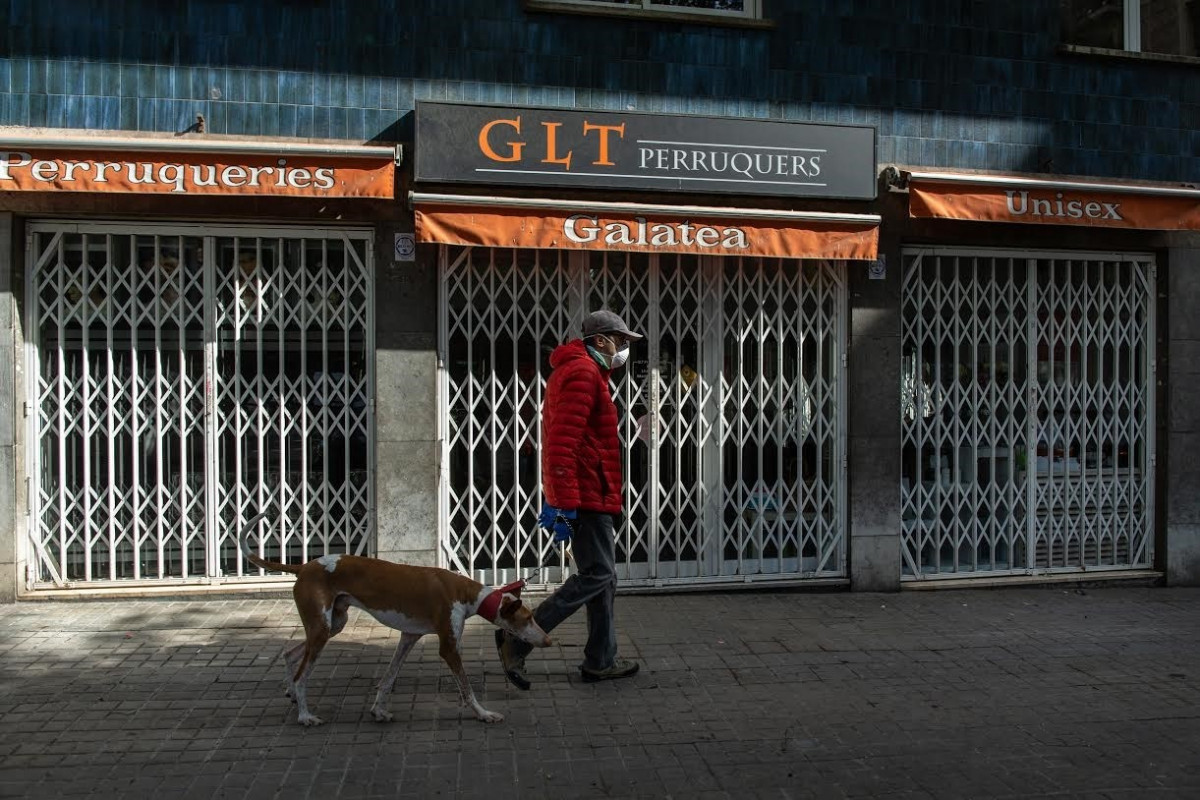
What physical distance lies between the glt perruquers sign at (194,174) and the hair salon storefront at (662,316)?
41 cm

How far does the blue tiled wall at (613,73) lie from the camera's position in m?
6.78

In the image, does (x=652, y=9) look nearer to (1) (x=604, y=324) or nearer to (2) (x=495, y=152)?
(2) (x=495, y=152)

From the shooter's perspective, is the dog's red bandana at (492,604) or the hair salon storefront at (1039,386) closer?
the dog's red bandana at (492,604)

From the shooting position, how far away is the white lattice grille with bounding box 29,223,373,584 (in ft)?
22.8

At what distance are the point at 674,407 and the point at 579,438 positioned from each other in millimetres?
2324

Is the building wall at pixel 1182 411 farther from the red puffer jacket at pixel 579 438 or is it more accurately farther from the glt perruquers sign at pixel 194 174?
the glt perruquers sign at pixel 194 174

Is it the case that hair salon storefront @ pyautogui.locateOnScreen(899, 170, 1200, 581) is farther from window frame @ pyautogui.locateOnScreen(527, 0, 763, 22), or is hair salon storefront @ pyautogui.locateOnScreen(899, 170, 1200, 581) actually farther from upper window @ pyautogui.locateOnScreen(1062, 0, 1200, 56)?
window frame @ pyautogui.locateOnScreen(527, 0, 763, 22)

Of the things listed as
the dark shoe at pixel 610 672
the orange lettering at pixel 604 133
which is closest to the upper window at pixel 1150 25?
the orange lettering at pixel 604 133

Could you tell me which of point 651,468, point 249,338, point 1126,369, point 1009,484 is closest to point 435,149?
point 249,338

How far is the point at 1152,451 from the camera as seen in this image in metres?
8.22

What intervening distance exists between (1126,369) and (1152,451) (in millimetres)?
703

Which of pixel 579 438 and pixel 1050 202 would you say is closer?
pixel 579 438

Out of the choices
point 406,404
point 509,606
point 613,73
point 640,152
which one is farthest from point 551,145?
point 509,606

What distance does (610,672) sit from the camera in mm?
5469
